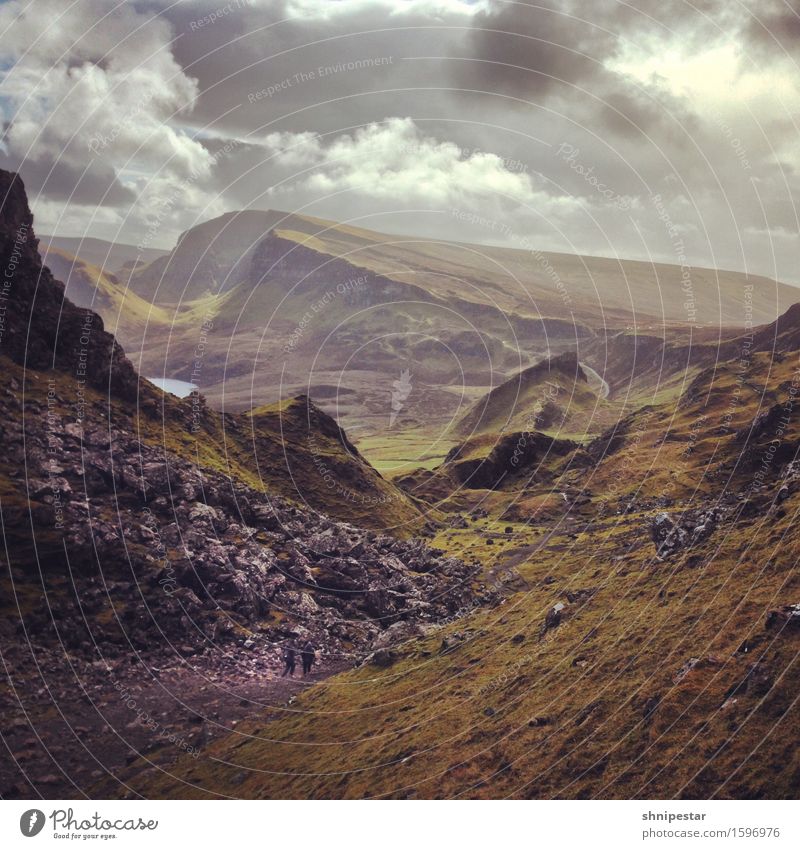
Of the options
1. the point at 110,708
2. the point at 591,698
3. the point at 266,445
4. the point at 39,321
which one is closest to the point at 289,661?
the point at 110,708

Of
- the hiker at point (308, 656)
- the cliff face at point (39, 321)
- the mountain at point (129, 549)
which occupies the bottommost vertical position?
the hiker at point (308, 656)

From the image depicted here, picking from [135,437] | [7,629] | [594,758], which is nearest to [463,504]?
[135,437]

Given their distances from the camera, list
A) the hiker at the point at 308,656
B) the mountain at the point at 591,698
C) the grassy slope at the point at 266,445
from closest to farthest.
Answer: the mountain at the point at 591,698 → the hiker at the point at 308,656 → the grassy slope at the point at 266,445

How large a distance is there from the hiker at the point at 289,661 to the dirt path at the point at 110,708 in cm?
92

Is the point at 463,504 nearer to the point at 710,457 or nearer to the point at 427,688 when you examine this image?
the point at 710,457

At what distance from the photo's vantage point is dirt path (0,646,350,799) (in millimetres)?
57688

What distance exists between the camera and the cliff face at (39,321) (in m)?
103

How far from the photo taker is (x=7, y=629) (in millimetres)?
71312

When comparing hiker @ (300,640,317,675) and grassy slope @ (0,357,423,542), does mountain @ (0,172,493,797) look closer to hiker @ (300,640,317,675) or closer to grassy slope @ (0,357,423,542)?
grassy slope @ (0,357,423,542)

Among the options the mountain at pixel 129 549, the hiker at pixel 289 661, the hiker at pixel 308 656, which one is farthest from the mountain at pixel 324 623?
the hiker at pixel 308 656

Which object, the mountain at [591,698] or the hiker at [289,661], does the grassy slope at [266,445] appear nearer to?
the hiker at [289,661]

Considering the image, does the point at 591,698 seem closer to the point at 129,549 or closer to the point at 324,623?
the point at 324,623

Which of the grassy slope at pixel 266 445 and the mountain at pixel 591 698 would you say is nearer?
the mountain at pixel 591 698
